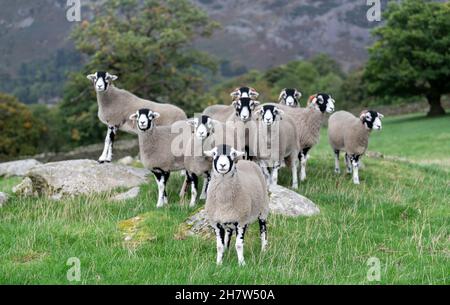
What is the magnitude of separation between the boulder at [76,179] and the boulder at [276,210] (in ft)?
12.6

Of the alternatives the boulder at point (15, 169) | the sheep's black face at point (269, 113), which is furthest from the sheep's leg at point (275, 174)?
the boulder at point (15, 169)

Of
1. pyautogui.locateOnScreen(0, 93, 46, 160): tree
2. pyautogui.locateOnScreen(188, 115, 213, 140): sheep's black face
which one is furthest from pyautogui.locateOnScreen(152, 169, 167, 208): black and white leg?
pyautogui.locateOnScreen(0, 93, 46, 160): tree

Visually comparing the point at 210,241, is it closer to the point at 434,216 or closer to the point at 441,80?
the point at 434,216

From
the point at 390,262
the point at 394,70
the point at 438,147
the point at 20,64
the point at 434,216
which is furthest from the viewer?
the point at 20,64

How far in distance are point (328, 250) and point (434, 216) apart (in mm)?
3348

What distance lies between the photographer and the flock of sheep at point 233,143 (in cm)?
856

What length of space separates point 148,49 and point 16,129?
2206cm

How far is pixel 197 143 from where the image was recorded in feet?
39.3

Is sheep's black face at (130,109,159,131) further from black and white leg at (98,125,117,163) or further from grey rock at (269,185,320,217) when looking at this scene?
grey rock at (269,185,320,217)

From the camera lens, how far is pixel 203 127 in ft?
37.3

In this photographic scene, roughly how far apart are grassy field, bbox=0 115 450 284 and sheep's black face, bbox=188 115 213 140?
1.55 m

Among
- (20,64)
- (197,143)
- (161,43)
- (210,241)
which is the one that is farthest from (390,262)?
(20,64)

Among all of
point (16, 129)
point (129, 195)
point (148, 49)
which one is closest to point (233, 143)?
point (129, 195)

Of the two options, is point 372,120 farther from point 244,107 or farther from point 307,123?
point 244,107
